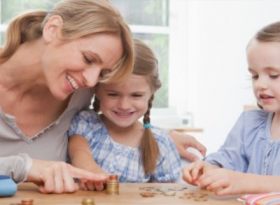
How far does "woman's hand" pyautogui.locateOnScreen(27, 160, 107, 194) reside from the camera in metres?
1.63

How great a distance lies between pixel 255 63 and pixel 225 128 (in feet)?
9.18

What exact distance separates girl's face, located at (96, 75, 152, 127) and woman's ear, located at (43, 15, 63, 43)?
1.13 feet

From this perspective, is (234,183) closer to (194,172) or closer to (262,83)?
(194,172)

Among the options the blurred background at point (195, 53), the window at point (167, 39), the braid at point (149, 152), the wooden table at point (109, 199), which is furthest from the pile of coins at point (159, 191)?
the window at point (167, 39)

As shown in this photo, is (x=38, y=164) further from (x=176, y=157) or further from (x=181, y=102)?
(x=181, y=102)

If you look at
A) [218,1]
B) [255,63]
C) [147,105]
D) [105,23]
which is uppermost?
[218,1]

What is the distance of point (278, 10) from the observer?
3740 millimetres

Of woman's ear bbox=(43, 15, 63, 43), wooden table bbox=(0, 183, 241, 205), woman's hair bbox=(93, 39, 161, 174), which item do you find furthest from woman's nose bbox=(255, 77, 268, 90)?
woman's ear bbox=(43, 15, 63, 43)

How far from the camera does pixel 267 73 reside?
6.34 ft

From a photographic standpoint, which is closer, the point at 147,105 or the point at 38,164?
the point at 38,164

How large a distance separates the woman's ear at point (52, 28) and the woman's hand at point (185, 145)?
30.1 inches

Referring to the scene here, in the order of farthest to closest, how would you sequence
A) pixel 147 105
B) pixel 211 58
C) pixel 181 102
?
pixel 181 102, pixel 211 58, pixel 147 105

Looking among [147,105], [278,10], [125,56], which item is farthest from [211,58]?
[125,56]

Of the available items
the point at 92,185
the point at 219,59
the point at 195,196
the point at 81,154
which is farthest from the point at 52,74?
the point at 219,59
